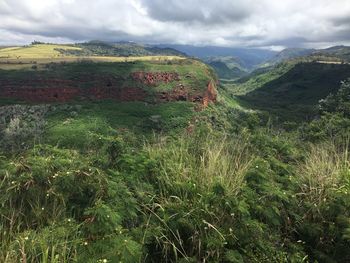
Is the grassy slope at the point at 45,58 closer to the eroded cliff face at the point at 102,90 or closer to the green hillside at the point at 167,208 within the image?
the eroded cliff face at the point at 102,90

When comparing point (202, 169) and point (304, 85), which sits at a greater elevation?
point (202, 169)

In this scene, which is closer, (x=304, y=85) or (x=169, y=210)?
(x=169, y=210)

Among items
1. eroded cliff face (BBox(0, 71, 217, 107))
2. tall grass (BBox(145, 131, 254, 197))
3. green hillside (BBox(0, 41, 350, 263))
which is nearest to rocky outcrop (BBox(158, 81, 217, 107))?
eroded cliff face (BBox(0, 71, 217, 107))

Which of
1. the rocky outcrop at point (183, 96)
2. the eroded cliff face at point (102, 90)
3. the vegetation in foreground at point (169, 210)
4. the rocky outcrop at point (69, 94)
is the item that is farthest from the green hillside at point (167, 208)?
the rocky outcrop at point (183, 96)

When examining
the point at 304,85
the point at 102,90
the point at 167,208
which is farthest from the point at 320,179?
the point at 304,85

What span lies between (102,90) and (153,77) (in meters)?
9.04

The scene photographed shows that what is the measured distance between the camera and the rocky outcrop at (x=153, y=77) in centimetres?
6312

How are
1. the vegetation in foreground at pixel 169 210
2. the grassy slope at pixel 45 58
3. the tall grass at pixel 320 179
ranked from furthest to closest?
the grassy slope at pixel 45 58, the tall grass at pixel 320 179, the vegetation in foreground at pixel 169 210

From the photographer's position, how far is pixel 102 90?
193 feet

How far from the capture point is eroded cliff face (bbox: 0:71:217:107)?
55.2 m

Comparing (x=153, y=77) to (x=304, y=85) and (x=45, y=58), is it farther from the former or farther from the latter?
(x=304, y=85)

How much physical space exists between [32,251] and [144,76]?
6097 centimetres

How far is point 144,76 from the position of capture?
6425 cm

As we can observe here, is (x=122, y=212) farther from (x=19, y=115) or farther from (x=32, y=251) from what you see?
(x=19, y=115)
